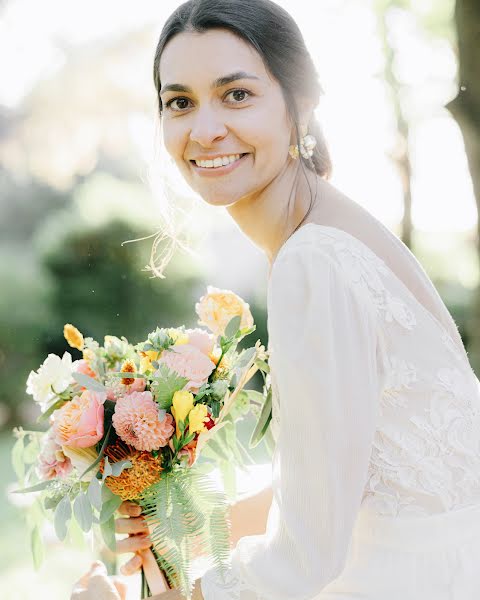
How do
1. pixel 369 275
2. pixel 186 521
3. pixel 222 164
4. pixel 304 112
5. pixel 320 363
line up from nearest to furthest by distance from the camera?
1. pixel 320 363
2. pixel 369 275
3. pixel 186 521
4. pixel 222 164
5. pixel 304 112

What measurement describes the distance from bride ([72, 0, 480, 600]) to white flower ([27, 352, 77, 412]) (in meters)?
0.40

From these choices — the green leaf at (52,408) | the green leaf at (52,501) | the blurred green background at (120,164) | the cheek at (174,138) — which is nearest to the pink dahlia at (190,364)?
the green leaf at (52,408)

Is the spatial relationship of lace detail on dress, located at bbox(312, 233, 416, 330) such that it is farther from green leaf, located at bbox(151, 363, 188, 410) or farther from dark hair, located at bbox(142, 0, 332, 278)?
green leaf, located at bbox(151, 363, 188, 410)

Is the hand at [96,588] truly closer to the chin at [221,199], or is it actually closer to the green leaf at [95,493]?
the green leaf at [95,493]

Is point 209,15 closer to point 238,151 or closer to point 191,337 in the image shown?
point 238,151

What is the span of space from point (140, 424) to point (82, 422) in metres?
0.15

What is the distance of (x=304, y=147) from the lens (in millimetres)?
2219

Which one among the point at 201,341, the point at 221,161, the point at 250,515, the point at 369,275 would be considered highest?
the point at 221,161

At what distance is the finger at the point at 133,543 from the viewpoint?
2098 mm

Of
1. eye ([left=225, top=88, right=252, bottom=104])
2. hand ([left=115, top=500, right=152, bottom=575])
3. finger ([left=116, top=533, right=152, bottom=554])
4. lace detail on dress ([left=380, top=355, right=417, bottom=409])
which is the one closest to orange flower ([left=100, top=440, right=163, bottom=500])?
hand ([left=115, top=500, right=152, bottom=575])

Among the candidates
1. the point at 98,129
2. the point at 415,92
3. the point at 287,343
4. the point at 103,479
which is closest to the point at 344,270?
the point at 287,343

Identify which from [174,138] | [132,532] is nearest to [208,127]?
[174,138]

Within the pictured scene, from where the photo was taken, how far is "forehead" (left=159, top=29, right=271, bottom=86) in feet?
6.46

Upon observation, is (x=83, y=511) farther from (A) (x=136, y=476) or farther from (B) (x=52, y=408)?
(B) (x=52, y=408)
